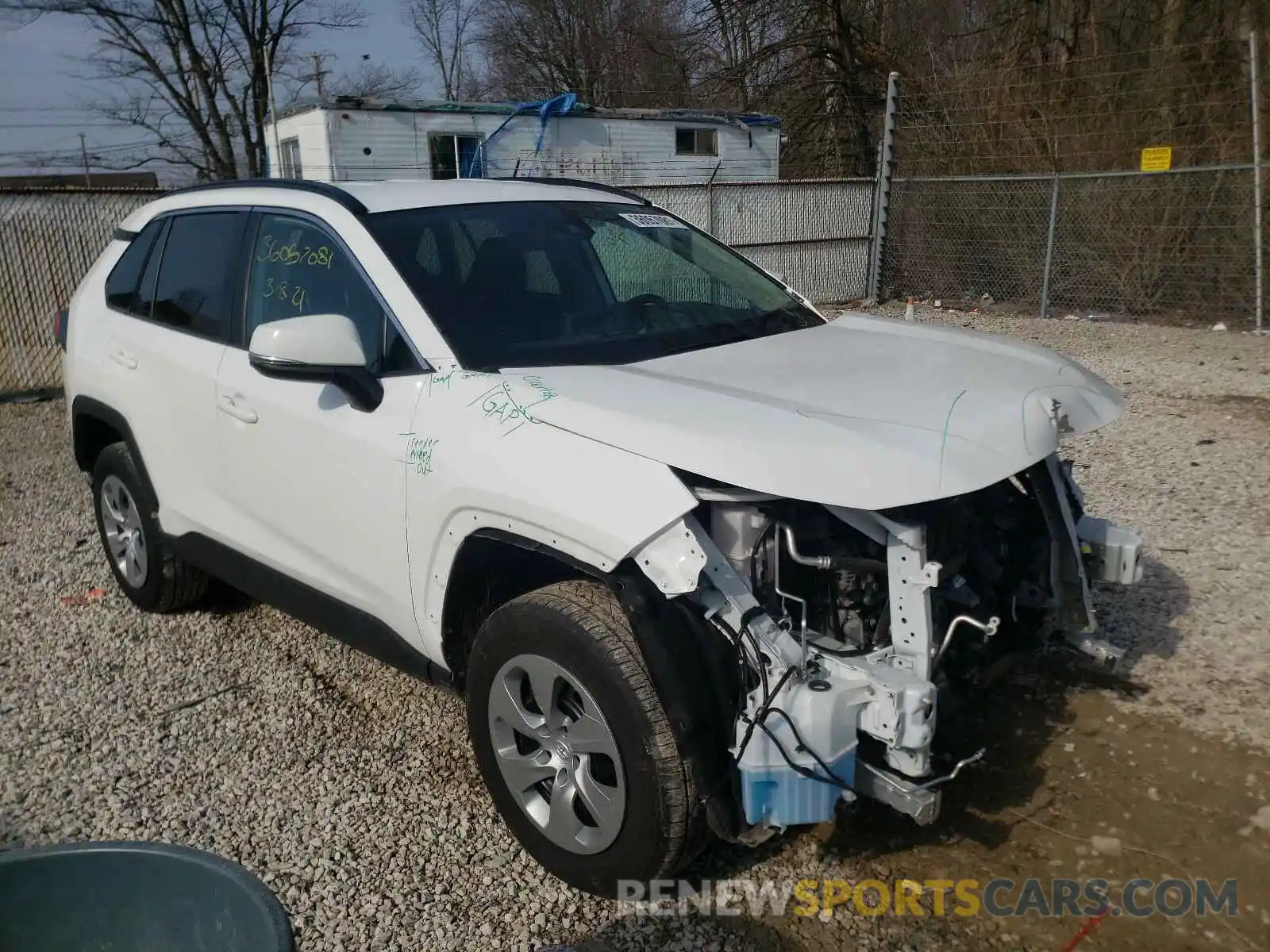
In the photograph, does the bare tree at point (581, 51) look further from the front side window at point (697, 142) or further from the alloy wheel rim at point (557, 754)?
the alloy wheel rim at point (557, 754)

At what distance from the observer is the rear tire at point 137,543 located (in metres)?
4.49

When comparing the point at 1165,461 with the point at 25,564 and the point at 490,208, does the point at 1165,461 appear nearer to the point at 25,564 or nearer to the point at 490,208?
the point at 490,208

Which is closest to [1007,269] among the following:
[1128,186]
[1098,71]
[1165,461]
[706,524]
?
[1128,186]

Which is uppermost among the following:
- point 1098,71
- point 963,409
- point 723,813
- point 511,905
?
point 1098,71

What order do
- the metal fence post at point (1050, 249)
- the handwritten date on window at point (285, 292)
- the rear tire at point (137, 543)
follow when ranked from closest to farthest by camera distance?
the handwritten date on window at point (285, 292) < the rear tire at point (137, 543) < the metal fence post at point (1050, 249)

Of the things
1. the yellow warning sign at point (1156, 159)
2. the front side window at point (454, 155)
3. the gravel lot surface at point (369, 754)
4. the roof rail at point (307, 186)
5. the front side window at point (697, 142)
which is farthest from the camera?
the front side window at point (697, 142)

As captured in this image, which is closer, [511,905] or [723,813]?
[723,813]

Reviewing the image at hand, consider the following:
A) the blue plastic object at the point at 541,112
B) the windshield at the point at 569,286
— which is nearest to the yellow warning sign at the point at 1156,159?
the windshield at the point at 569,286

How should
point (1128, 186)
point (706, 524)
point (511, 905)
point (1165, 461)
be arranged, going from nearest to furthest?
point (706, 524) → point (511, 905) → point (1165, 461) → point (1128, 186)

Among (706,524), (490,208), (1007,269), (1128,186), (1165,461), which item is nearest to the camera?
(706,524)

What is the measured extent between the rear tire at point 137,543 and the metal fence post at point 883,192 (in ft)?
38.2

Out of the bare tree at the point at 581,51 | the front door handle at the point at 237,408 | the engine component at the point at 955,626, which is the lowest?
the engine component at the point at 955,626

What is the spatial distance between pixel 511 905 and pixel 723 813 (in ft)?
2.45

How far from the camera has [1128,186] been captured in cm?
1211
